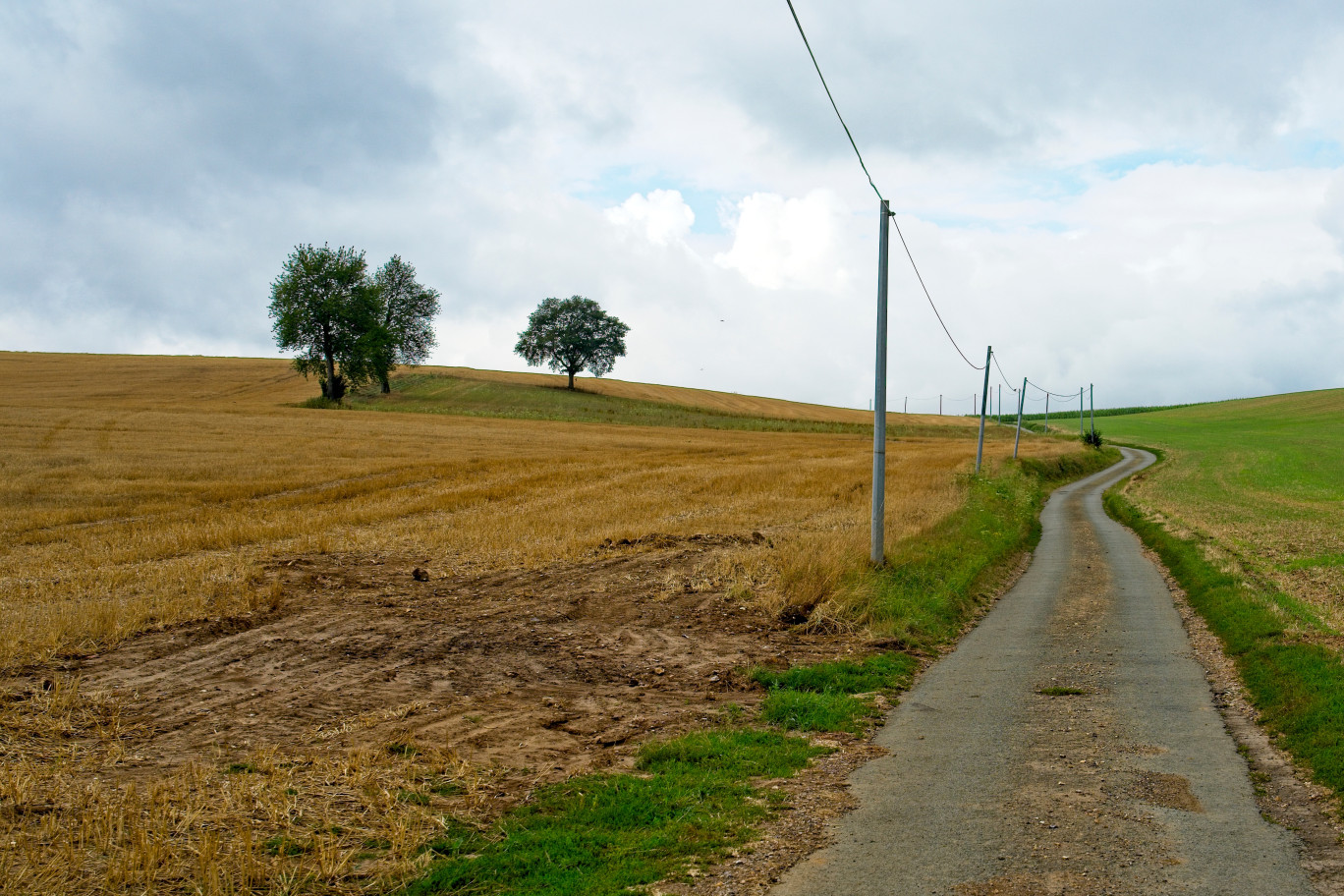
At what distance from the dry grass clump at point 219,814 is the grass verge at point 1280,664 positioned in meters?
7.54

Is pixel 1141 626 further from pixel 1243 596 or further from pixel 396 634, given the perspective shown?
pixel 396 634

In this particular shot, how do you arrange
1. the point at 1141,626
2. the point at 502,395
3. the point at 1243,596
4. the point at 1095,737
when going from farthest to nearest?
the point at 502,395, the point at 1243,596, the point at 1141,626, the point at 1095,737

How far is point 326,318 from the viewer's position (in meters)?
78.1

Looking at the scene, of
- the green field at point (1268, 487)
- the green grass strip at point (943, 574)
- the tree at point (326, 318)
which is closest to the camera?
the green grass strip at point (943, 574)

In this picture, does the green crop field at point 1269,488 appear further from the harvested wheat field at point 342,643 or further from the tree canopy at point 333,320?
the tree canopy at point 333,320

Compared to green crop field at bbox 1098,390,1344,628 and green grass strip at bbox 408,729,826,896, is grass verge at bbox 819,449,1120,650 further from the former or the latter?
green grass strip at bbox 408,729,826,896

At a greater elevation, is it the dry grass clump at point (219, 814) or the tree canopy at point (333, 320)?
the tree canopy at point (333, 320)

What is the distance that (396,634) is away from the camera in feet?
40.6

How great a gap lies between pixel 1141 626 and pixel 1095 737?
7721mm

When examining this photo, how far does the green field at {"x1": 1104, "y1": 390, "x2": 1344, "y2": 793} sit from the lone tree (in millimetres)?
57473

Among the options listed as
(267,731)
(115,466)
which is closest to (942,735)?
(267,731)

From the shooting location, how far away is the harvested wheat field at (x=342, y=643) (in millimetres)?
6430

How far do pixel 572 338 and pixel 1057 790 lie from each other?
314 feet

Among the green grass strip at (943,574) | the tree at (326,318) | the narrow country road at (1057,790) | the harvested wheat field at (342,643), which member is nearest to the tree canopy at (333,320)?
the tree at (326,318)
